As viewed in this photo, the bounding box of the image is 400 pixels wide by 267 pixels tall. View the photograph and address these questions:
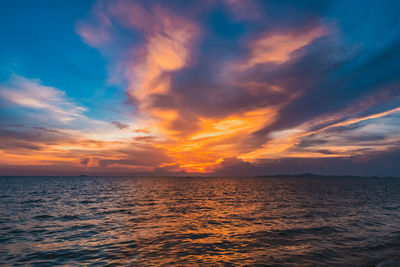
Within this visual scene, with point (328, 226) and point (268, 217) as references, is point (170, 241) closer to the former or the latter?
point (268, 217)

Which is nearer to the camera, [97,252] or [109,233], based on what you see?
[97,252]

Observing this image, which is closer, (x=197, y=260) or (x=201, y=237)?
(x=197, y=260)

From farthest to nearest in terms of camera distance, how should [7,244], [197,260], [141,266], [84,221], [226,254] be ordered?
[84,221] < [7,244] < [226,254] < [197,260] < [141,266]

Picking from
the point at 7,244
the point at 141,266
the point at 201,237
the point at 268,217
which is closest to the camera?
the point at 141,266

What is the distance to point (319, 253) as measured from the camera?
1767 cm

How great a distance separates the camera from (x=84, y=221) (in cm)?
2952

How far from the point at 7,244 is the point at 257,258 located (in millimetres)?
22099

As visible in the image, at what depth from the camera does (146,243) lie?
20.1 m

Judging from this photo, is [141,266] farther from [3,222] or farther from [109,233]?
[3,222]

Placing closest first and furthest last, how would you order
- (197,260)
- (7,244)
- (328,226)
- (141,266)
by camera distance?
(141,266) → (197,260) → (7,244) → (328,226)

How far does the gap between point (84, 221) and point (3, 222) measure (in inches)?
397

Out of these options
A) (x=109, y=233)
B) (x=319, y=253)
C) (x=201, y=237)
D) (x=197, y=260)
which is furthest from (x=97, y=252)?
(x=319, y=253)

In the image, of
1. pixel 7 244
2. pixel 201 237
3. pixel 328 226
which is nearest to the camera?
pixel 7 244

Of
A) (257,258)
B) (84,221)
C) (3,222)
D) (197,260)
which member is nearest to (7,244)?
(84,221)
